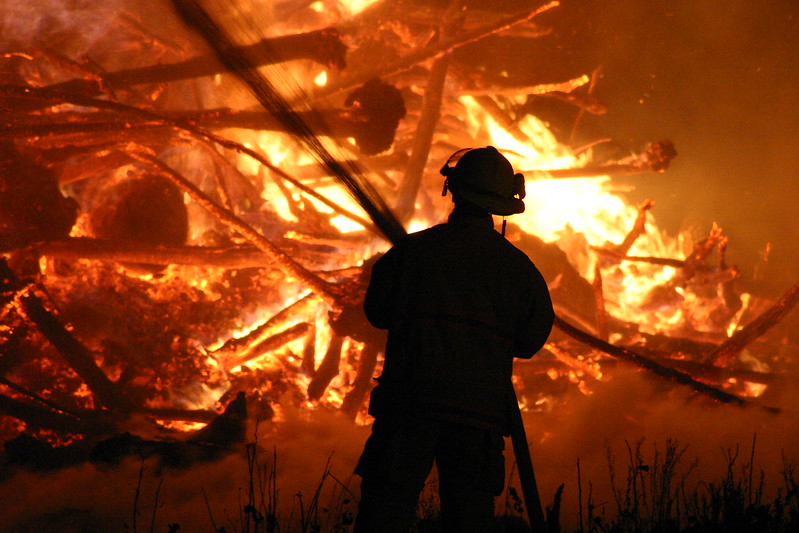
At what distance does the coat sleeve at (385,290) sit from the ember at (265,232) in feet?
4.82

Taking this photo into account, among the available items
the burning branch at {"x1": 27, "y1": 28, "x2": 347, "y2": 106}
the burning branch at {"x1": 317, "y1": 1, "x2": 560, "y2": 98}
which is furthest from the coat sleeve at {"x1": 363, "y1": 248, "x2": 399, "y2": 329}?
the burning branch at {"x1": 317, "y1": 1, "x2": 560, "y2": 98}

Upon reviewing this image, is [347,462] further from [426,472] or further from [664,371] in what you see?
[664,371]

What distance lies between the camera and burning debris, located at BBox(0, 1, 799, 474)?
255 inches

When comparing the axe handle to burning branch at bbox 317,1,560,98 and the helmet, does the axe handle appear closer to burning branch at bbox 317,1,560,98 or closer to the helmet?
the helmet

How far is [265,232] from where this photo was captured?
29.2ft

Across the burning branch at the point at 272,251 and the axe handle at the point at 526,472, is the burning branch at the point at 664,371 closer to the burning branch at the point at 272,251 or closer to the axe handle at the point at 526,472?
the burning branch at the point at 272,251

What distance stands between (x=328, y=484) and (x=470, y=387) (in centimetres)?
281

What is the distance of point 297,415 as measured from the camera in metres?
6.80

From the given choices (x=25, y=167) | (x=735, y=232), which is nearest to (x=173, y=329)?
(x=25, y=167)

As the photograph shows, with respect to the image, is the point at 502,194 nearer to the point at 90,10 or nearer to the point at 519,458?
the point at 519,458

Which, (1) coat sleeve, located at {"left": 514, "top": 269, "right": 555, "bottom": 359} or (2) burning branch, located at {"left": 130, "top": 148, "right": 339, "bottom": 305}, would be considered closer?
(1) coat sleeve, located at {"left": 514, "top": 269, "right": 555, "bottom": 359}

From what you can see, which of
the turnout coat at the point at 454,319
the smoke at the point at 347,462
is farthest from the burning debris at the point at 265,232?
the turnout coat at the point at 454,319

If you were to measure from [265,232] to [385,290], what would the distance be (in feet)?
21.2

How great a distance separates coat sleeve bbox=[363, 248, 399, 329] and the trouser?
53 cm
